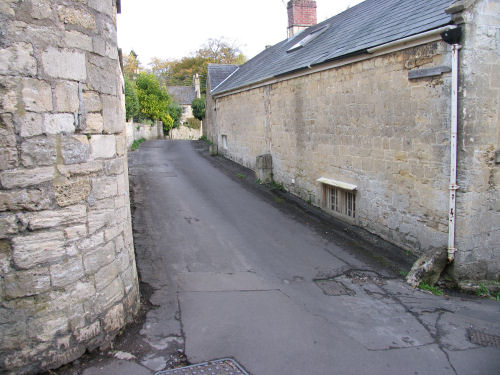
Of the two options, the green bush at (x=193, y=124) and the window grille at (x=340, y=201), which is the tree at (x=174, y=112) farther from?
the window grille at (x=340, y=201)

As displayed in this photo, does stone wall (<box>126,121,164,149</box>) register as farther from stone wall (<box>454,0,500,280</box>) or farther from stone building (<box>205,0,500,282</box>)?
stone wall (<box>454,0,500,280</box>)

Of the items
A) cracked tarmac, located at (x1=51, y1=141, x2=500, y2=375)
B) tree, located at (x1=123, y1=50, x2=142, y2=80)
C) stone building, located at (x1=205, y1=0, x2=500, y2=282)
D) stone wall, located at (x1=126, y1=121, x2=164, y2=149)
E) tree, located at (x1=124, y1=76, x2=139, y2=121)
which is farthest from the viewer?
tree, located at (x1=123, y1=50, x2=142, y2=80)

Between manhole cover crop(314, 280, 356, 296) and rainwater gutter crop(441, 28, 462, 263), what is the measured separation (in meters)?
1.94

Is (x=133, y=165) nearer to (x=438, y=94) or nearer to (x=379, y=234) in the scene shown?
(x=379, y=234)

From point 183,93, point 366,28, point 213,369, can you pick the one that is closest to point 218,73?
point 366,28

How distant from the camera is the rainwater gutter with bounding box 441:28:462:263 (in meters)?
6.62

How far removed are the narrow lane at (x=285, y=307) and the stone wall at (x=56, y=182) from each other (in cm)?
98

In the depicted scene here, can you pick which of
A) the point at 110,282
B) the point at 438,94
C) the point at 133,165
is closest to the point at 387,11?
the point at 438,94

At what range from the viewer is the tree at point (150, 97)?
108 ft

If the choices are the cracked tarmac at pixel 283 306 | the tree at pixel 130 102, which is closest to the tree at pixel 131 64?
the tree at pixel 130 102

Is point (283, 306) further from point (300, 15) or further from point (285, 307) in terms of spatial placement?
point (300, 15)

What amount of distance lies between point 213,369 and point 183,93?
180 ft

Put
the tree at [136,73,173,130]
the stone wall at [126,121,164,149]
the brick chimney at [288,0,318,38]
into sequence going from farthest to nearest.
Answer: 1. the tree at [136,73,173,130]
2. the stone wall at [126,121,164,149]
3. the brick chimney at [288,0,318,38]

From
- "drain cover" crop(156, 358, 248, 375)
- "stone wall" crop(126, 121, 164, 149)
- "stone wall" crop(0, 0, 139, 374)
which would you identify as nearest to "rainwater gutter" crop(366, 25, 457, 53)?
"stone wall" crop(0, 0, 139, 374)
